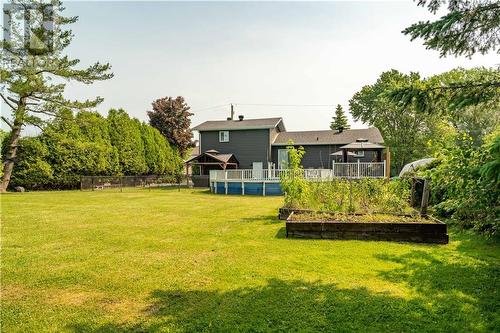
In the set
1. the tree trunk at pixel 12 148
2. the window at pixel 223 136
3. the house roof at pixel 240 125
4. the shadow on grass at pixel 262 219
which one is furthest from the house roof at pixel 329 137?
the tree trunk at pixel 12 148

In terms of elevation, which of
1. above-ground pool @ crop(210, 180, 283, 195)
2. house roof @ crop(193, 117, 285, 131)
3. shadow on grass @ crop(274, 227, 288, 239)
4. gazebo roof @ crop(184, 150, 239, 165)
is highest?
house roof @ crop(193, 117, 285, 131)

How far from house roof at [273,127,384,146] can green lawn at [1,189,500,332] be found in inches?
783

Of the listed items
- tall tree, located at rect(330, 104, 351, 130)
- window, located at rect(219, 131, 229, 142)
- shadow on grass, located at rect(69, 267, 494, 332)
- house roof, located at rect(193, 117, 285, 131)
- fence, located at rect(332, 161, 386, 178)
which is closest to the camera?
shadow on grass, located at rect(69, 267, 494, 332)

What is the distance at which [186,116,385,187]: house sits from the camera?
2669cm

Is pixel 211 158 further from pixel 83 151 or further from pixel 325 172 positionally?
pixel 325 172

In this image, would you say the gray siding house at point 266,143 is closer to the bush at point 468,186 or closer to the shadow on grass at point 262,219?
the shadow on grass at point 262,219

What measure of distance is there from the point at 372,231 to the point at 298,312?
402 cm

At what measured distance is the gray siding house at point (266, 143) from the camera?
87.7ft

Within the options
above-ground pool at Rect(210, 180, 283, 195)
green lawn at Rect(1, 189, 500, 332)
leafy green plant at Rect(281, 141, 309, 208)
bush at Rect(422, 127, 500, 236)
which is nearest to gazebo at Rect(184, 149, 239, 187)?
above-ground pool at Rect(210, 180, 283, 195)

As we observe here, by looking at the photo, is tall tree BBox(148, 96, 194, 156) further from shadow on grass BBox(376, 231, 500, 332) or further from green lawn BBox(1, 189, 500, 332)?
shadow on grass BBox(376, 231, 500, 332)

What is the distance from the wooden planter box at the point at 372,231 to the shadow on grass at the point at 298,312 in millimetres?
2809

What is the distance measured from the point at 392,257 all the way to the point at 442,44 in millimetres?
3663

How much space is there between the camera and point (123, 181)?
2511 centimetres

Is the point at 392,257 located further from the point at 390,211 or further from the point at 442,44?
the point at 442,44
